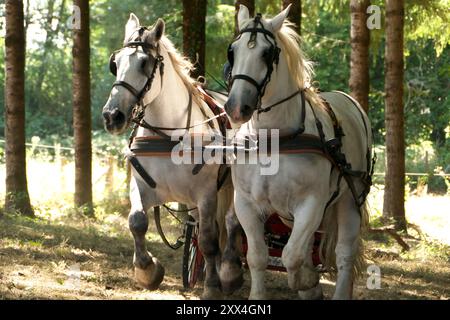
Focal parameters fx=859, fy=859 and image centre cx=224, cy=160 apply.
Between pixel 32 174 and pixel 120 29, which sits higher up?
pixel 120 29

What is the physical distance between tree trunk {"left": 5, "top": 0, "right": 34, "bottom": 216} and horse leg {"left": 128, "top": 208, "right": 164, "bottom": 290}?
6.15m

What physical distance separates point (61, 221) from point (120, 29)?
26.3 m

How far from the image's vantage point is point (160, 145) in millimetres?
8234

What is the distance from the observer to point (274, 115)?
709cm

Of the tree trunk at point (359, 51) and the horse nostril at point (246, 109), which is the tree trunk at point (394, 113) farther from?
the horse nostril at point (246, 109)

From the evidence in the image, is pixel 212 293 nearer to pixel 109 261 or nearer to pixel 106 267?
pixel 106 267

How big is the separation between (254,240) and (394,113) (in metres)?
7.21

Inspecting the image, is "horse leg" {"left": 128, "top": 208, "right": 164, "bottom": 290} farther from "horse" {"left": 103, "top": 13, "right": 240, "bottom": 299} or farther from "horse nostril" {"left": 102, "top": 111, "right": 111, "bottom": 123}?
"horse nostril" {"left": 102, "top": 111, "right": 111, "bottom": 123}

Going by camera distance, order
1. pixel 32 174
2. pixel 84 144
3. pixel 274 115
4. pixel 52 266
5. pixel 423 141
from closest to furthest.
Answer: pixel 274 115
pixel 52 266
pixel 84 144
pixel 32 174
pixel 423 141

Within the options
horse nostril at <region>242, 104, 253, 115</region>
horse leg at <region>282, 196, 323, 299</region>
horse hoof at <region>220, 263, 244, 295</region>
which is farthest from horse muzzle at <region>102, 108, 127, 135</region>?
horse leg at <region>282, 196, 323, 299</region>

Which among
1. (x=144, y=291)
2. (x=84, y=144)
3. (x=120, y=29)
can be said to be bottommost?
(x=144, y=291)

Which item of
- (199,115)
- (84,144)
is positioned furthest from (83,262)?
(84,144)

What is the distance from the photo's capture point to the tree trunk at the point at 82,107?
14.8 metres

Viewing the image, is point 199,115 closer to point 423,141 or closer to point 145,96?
point 145,96
